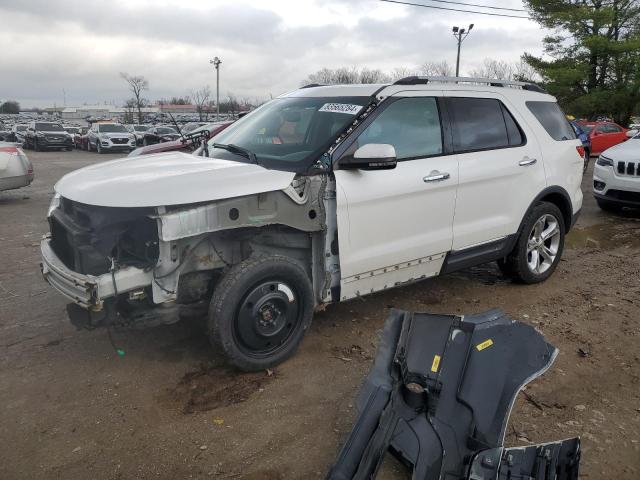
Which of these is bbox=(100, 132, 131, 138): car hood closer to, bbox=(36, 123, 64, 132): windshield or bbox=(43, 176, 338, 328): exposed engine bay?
bbox=(36, 123, 64, 132): windshield

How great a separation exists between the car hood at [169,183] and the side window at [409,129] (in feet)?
2.58

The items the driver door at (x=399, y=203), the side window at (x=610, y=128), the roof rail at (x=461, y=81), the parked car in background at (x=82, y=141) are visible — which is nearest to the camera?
the driver door at (x=399, y=203)

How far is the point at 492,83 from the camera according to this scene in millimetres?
4773

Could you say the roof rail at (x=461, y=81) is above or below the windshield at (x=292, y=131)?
above

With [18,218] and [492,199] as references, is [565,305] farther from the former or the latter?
[18,218]

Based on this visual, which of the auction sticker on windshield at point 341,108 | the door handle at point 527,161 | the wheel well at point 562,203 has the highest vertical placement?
the auction sticker on windshield at point 341,108

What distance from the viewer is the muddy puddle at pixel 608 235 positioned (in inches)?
275

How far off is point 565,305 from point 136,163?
385 cm

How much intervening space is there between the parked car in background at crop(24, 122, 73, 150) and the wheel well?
28.3 metres

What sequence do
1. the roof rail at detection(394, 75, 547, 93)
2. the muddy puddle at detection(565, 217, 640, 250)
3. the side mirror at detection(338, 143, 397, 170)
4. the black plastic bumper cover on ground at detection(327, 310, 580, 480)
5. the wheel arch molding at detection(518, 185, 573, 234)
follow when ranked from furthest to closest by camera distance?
1. the muddy puddle at detection(565, 217, 640, 250)
2. the wheel arch molding at detection(518, 185, 573, 234)
3. the roof rail at detection(394, 75, 547, 93)
4. the side mirror at detection(338, 143, 397, 170)
5. the black plastic bumper cover on ground at detection(327, 310, 580, 480)

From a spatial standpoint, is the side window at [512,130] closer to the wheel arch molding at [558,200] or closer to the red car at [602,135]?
the wheel arch molding at [558,200]

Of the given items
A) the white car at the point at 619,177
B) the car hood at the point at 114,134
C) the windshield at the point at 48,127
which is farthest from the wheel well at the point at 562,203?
the windshield at the point at 48,127

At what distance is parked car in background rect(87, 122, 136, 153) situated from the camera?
1046 inches

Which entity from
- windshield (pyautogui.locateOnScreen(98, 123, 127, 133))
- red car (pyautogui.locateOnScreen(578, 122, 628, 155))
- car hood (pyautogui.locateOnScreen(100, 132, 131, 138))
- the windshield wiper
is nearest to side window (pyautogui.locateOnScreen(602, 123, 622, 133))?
red car (pyautogui.locateOnScreen(578, 122, 628, 155))
